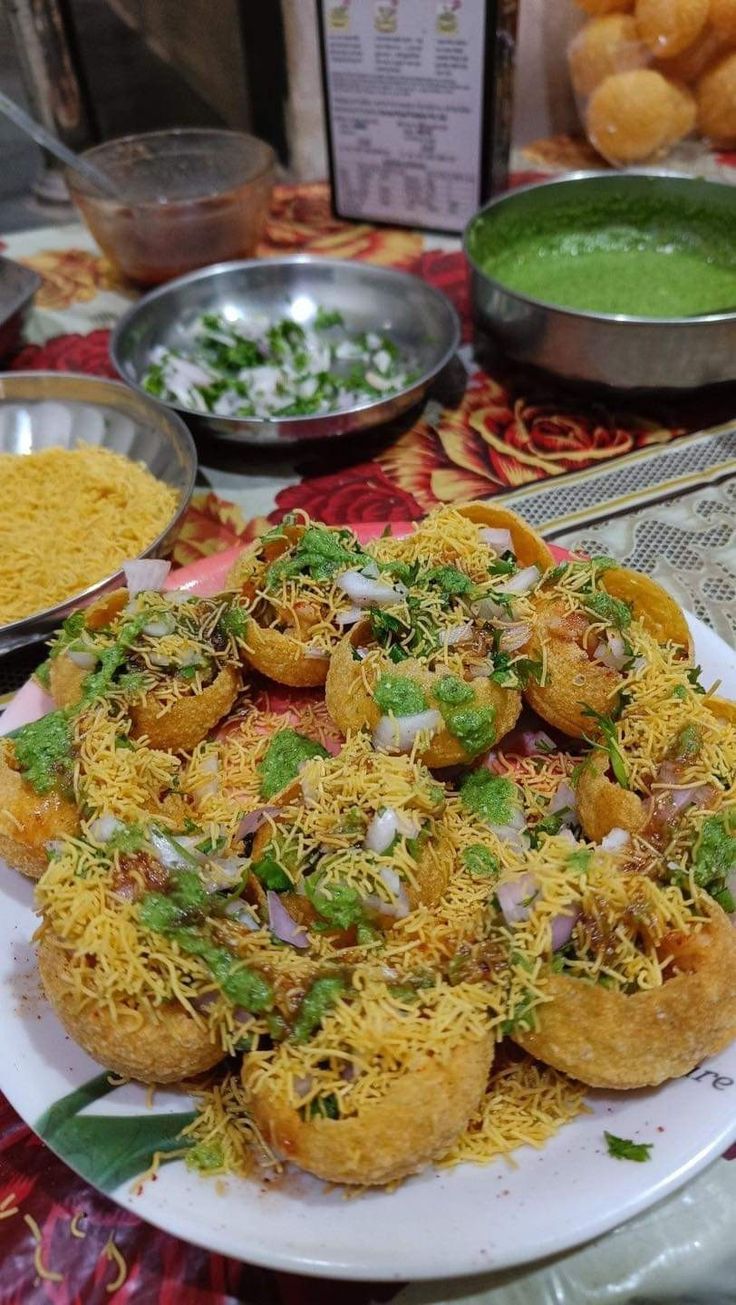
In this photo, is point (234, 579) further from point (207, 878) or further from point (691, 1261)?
point (691, 1261)

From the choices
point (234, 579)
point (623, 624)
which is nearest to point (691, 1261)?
point (623, 624)

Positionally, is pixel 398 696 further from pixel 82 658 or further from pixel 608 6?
pixel 608 6

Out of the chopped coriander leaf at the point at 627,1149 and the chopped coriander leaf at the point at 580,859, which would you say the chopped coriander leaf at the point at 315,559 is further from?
the chopped coriander leaf at the point at 627,1149

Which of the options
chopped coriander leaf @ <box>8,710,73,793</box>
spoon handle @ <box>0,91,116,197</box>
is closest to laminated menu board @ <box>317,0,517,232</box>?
spoon handle @ <box>0,91,116,197</box>

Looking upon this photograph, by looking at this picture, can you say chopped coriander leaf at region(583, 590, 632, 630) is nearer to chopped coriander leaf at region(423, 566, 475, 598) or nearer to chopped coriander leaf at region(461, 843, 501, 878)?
chopped coriander leaf at region(423, 566, 475, 598)

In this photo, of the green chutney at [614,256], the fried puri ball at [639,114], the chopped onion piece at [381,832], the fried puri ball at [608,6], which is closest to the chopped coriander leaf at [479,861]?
the chopped onion piece at [381,832]

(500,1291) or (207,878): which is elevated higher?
(207,878)

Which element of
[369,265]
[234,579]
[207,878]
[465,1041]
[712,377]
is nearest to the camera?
[465,1041]
